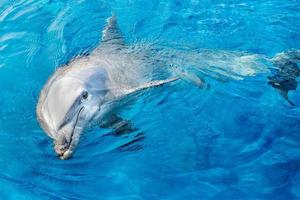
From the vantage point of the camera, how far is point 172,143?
17.4 feet

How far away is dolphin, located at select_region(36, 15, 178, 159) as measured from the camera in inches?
177

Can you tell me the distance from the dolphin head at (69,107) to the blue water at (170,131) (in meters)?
0.37

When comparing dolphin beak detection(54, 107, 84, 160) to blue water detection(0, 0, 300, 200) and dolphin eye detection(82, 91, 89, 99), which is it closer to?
dolphin eye detection(82, 91, 89, 99)

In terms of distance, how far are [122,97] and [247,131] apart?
1566mm

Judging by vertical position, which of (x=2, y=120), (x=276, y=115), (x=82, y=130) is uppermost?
(x=82, y=130)

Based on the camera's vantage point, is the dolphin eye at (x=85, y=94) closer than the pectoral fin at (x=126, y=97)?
Yes

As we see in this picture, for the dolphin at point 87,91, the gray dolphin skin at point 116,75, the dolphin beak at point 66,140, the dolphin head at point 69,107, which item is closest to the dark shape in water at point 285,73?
the gray dolphin skin at point 116,75

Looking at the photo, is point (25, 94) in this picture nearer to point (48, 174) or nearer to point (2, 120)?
point (2, 120)

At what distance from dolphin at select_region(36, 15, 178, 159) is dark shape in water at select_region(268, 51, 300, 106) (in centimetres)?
172

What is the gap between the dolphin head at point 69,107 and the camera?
4.45 meters

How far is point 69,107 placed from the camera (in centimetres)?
453

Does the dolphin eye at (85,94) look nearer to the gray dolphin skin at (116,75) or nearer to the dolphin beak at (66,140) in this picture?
the gray dolphin skin at (116,75)

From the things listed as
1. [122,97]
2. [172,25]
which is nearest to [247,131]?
[122,97]

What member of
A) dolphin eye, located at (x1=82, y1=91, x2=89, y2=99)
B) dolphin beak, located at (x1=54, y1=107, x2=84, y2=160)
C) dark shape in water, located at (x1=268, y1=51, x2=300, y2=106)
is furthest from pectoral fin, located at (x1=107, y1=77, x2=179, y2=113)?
dark shape in water, located at (x1=268, y1=51, x2=300, y2=106)
